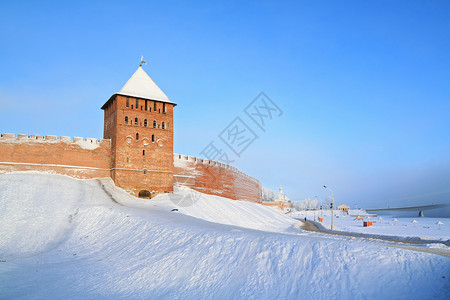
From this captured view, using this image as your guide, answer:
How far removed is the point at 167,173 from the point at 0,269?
17.8 meters

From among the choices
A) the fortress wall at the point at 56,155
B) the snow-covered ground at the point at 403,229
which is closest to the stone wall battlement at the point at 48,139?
the fortress wall at the point at 56,155

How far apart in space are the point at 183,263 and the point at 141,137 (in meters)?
19.2

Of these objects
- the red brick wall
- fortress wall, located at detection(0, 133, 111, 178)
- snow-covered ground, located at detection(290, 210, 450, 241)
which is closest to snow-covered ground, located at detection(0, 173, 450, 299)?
fortress wall, located at detection(0, 133, 111, 178)

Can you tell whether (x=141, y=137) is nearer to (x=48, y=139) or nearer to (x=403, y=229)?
(x=48, y=139)

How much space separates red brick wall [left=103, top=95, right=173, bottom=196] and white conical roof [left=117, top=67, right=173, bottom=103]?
1.53ft

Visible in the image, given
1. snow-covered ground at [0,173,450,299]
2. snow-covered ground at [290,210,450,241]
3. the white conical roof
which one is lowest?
snow-covered ground at [290,210,450,241]

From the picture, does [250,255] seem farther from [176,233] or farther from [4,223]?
[4,223]

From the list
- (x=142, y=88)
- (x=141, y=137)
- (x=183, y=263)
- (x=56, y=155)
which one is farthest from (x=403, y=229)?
(x=56, y=155)

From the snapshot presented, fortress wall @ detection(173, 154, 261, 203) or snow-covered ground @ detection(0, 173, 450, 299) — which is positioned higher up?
fortress wall @ detection(173, 154, 261, 203)

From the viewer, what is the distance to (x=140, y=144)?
95.0 feet

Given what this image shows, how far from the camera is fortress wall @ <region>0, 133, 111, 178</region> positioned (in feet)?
84.0

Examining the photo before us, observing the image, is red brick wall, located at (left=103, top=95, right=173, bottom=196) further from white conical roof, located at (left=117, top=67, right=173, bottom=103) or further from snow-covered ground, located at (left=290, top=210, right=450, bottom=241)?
snow-covered ground, located at (left=290, top=210, right=450, bottom=241)

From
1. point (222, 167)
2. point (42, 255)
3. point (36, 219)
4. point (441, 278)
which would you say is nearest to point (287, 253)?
point (441, 278)

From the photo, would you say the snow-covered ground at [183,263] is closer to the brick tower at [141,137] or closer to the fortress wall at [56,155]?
the fortress wall at [56,155]
